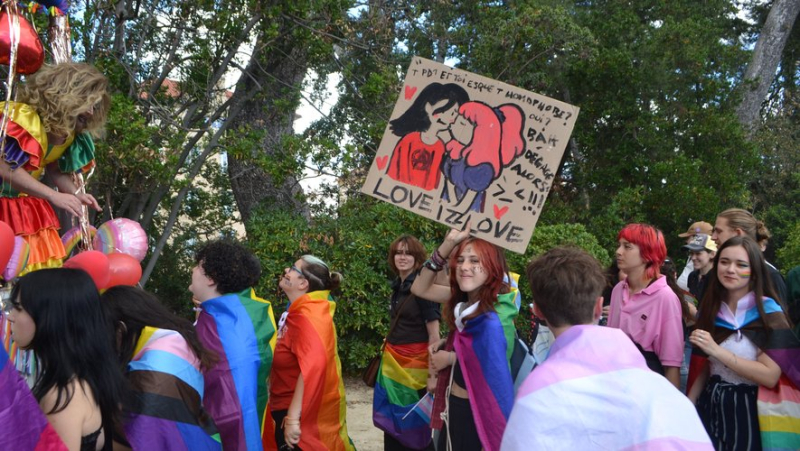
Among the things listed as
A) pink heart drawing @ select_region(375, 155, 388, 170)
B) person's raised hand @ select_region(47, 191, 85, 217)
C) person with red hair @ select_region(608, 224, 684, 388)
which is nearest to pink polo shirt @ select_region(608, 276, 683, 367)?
person with red hair @ select_region(608, 224, 684, 388)

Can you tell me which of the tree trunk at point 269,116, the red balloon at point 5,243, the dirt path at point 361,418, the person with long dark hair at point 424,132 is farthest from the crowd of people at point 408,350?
the tree trunk at point 269,116

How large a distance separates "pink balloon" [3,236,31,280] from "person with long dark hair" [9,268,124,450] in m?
0.70

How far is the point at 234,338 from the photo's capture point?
11.5 feet

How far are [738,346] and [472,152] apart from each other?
1.64m

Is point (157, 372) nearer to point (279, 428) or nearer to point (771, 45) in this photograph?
point (279, 428)

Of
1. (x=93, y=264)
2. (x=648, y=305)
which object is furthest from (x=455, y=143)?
(x=93, y=264)

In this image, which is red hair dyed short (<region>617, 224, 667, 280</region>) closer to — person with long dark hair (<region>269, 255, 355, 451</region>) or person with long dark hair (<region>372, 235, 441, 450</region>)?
person with long dark hair (<region>372, 235, 441, 450</region>)

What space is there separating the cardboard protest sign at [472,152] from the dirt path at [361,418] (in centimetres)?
289

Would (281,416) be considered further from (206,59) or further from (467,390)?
(206,59)

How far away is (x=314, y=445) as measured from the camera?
3963mm

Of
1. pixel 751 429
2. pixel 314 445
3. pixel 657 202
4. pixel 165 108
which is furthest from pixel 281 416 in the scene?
pixel 657 202

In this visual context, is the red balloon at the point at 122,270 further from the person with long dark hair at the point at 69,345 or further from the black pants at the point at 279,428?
the black pants at the point at 279,428

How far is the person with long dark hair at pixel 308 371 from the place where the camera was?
3.90 metres

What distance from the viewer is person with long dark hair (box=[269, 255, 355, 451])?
390cm
